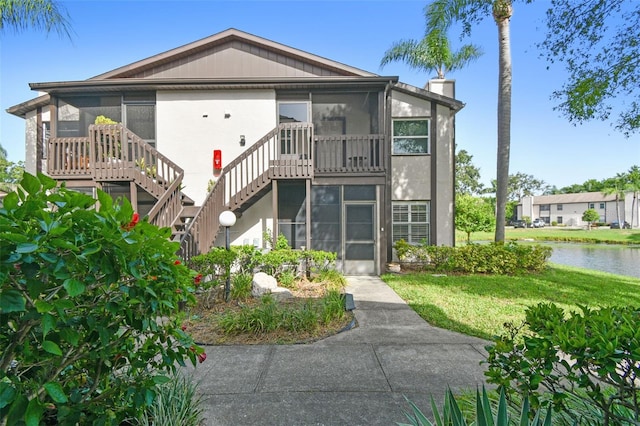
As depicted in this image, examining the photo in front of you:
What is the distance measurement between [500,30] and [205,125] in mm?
11800

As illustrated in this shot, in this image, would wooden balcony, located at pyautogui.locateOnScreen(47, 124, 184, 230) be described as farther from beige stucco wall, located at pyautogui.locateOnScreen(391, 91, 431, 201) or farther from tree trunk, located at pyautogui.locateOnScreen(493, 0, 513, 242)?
tree trunk, located at pyautogui.locateOnScreen(493, 0, 513, 242)

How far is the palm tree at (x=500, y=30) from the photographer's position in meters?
11.0

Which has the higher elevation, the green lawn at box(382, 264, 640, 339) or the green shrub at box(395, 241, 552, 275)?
the green shrub at box(395, 241, 552, 275)

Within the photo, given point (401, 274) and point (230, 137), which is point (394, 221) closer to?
point (401, 274)

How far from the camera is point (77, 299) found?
1669 mm

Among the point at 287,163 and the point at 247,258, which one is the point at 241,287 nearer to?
the point at 247,258

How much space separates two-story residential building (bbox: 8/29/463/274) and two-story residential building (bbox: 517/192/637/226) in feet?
203

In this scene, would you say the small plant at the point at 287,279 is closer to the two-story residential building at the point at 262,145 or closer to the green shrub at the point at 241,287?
the green shrub at the point at 241,287

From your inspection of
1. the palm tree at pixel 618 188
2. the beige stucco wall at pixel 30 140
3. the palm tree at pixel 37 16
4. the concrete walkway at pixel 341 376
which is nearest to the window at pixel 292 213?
the concrete walkway at pixel 341 376

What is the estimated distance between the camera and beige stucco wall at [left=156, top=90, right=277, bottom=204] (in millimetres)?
10203

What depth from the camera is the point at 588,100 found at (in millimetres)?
9148

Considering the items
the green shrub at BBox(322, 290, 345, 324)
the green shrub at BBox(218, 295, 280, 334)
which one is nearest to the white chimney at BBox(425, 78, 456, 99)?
the green shrub at BBox(322, 290, 345, 324)

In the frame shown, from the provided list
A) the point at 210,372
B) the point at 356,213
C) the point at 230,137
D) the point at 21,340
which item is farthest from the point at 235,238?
the point at 21,340

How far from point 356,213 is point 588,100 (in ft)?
26.5
